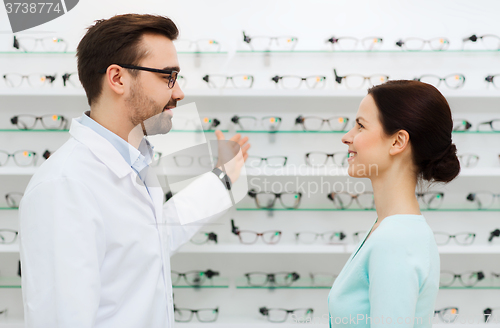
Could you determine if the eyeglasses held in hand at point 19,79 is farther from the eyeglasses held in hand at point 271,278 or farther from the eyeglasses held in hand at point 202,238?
the eyeglasses held in hand at point 271,278

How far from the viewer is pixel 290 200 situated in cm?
182

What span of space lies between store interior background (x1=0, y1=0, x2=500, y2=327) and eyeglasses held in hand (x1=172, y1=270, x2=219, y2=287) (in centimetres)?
4

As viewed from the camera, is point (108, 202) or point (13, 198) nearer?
point (108, 202)

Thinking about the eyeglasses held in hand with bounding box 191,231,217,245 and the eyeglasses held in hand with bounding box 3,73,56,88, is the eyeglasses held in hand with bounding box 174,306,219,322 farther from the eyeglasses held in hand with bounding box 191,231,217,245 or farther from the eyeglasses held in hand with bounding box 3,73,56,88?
the eyeglasses held in hand with bounding box 3,73,56,88

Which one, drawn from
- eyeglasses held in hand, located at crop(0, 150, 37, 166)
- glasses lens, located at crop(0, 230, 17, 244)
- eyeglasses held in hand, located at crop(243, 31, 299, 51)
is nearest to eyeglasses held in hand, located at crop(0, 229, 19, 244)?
glasses lens, located at crop(0, 230, 17, 244)

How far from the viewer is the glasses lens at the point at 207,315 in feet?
5.90

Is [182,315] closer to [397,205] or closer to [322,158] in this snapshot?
[322,158]

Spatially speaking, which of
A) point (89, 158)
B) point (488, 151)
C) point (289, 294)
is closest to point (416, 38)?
point (488, 151)

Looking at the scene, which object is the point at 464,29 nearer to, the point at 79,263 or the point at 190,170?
the point at 190,170

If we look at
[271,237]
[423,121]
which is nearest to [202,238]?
[271,237]

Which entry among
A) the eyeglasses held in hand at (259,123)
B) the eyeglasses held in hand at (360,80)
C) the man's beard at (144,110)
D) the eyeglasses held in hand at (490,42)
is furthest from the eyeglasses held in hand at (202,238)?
the eyeglasses held in hand at (490,42)

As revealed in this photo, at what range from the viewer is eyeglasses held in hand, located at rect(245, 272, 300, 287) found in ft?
6.03

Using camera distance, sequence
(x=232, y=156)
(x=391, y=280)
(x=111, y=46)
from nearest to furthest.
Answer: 1. (x=391, y=280)
2. (x=111, y=46)
3. (x=232, y=156)

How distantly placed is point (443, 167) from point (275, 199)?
3.31ft
